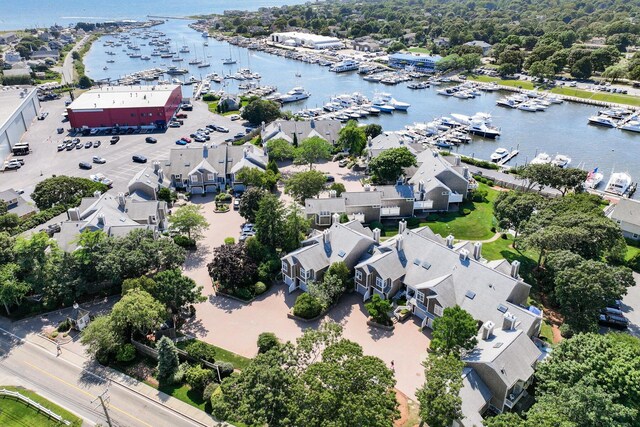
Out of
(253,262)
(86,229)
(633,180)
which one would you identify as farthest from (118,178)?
(633,180)

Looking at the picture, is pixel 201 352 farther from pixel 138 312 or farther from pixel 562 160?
pixel 562 160

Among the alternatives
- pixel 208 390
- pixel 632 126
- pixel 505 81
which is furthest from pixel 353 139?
pixel 505 81

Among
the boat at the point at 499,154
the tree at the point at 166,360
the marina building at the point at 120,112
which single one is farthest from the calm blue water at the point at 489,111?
the tree at the point at 166,360

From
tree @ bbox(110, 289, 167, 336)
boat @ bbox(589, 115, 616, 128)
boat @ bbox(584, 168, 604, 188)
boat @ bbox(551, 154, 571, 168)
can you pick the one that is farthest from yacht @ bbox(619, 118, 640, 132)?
tree @ bbox(110, 289, 167, 336)

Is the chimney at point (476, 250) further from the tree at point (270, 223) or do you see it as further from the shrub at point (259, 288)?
the shrub at point (259, 288)

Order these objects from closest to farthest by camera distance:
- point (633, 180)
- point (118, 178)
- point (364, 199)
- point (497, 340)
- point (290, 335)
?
point (497, 340), point (290, 335), point (364, 199), point (118, 178), point (633, 180)

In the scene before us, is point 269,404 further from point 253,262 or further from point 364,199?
point 364,199
